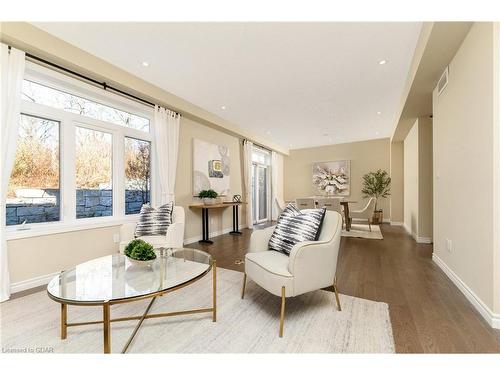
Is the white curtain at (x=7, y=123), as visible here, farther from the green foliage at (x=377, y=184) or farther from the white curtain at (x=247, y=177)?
the green foliage at (x=377, y=184)

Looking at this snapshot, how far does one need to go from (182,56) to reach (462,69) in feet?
9.74

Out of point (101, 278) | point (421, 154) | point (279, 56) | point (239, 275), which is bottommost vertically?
point (239, 275)

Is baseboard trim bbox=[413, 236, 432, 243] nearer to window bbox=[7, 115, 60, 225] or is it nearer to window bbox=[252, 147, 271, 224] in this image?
window bbox=[252, 147, 271, 224]

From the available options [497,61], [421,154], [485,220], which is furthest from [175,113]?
[421,154]

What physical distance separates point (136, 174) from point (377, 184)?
664 centimetres

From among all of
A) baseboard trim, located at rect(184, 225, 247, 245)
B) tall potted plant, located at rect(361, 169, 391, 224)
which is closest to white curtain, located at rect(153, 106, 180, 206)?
baseboard trim, located at rect(184, 225, 247, 245)

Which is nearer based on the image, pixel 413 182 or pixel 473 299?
pixel 473 299

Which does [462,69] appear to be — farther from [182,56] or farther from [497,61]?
[182,56]

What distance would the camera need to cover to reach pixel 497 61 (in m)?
1.67

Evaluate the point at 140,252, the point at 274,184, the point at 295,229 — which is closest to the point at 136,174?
the point at 140,252

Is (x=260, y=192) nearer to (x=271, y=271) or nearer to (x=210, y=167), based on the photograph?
(x=210, y=167)

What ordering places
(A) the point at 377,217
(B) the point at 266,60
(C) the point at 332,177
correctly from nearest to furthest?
(B) the point at 266,60, (A) the point at 377,217, (C) the point at 332,177

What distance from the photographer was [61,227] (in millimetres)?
2727

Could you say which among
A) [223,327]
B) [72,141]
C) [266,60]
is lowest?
[223,327]
